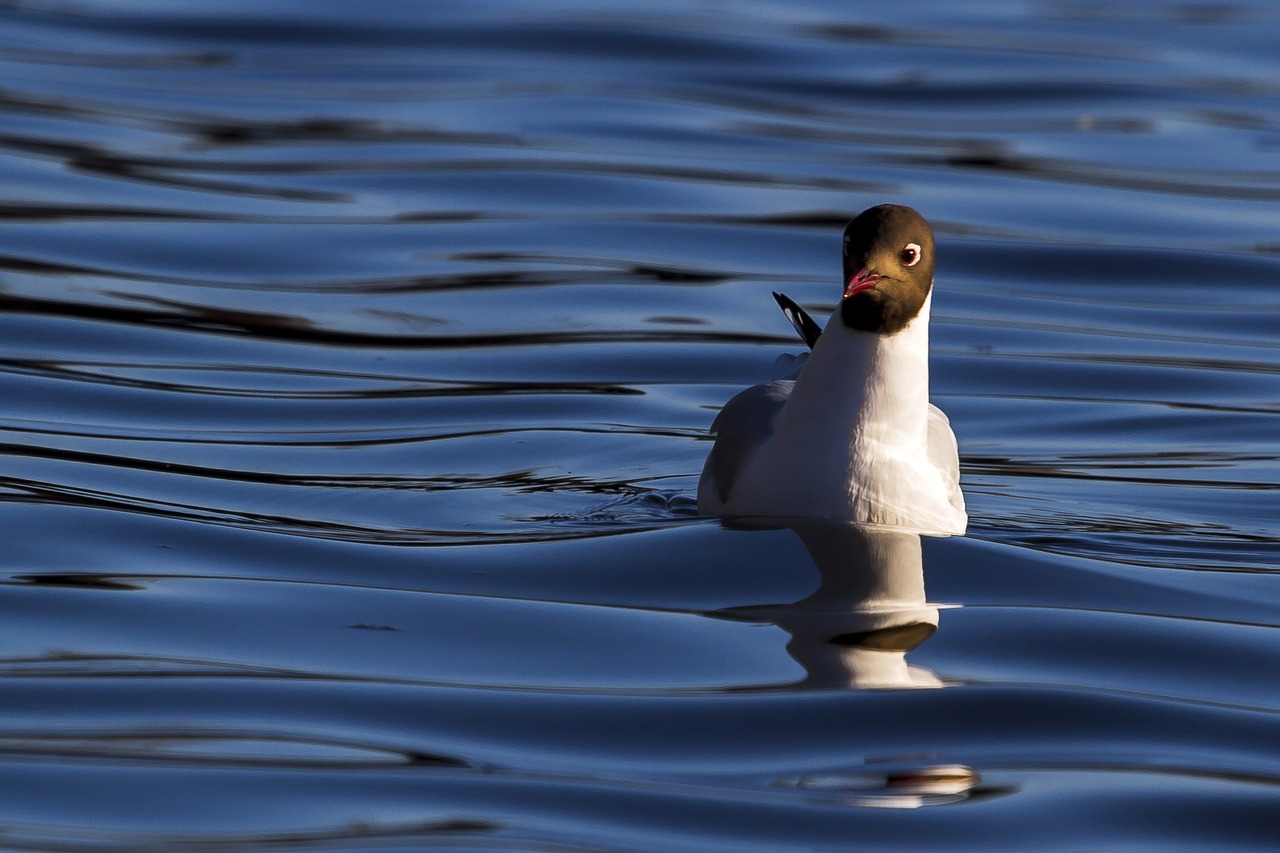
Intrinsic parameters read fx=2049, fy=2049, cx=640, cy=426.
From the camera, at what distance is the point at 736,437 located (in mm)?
6648

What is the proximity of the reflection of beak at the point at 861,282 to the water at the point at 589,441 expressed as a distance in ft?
2.42

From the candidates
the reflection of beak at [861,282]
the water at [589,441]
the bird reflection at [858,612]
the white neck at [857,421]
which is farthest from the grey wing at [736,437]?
the reflection of beak at [861,282]

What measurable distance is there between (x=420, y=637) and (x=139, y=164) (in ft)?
26.4

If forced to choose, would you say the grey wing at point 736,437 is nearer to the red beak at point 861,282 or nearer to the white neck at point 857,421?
the white neck at point 857,421

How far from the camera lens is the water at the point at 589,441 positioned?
445 cm

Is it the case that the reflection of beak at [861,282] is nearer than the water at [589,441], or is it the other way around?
the water at [589,441]

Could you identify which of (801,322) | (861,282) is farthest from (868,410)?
(801,322)

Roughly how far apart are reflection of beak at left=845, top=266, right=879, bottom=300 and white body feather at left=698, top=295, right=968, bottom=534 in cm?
21

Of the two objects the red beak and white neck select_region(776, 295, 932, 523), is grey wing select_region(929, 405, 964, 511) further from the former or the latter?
the red beak

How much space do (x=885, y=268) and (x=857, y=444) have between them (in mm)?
545

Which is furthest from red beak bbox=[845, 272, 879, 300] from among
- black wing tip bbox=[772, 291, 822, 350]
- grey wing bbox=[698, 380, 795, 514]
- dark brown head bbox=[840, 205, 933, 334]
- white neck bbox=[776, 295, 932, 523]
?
black wing tip bbox=[772, 291, 822, 350]

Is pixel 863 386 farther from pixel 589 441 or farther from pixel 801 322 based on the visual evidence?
pixel 589 441

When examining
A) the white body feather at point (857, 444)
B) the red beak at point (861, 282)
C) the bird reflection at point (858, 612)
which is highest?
the red beak at point (861, 282)

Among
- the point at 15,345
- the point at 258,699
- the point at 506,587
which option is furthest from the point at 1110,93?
the point at 258,699
